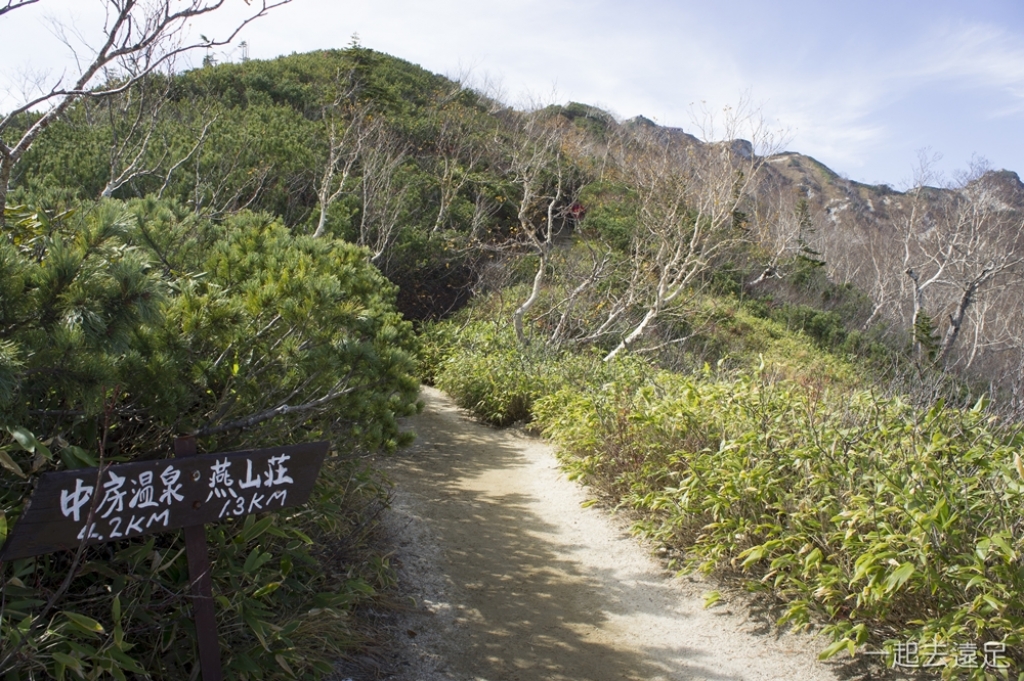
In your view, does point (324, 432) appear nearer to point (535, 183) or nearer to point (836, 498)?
point (836, 498)

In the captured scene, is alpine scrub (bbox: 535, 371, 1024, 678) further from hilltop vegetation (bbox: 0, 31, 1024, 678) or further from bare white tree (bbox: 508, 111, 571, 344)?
bare white tree (bbox: 508, 111, 571, 344)

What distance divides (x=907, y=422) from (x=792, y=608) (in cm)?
133

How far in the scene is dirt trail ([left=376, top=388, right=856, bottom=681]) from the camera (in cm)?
357

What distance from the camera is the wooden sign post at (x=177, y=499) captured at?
75.6 inches

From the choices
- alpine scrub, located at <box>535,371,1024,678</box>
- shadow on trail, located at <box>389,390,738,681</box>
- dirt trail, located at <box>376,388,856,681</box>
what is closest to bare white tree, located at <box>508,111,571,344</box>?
shadow on trail, located at <box>389,390,738,681</box>

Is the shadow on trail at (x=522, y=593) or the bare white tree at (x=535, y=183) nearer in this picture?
the shadow on trail at (x=522, y=593)

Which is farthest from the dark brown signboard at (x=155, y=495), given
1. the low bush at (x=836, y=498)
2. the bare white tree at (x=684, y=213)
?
the bare white tree at (x=684, y=213)

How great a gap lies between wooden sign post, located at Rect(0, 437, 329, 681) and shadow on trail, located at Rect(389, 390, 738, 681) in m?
1.55

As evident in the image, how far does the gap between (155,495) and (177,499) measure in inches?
2.8

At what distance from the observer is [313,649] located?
312 centimetres

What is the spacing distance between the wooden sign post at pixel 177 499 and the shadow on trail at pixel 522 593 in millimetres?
1547

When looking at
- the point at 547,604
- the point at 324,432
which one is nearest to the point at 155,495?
the point at 324,432

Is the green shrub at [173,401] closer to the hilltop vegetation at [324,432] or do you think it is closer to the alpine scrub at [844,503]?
the hilltop vegetation at [324,432]

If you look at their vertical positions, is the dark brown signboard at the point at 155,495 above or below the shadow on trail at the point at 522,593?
above
